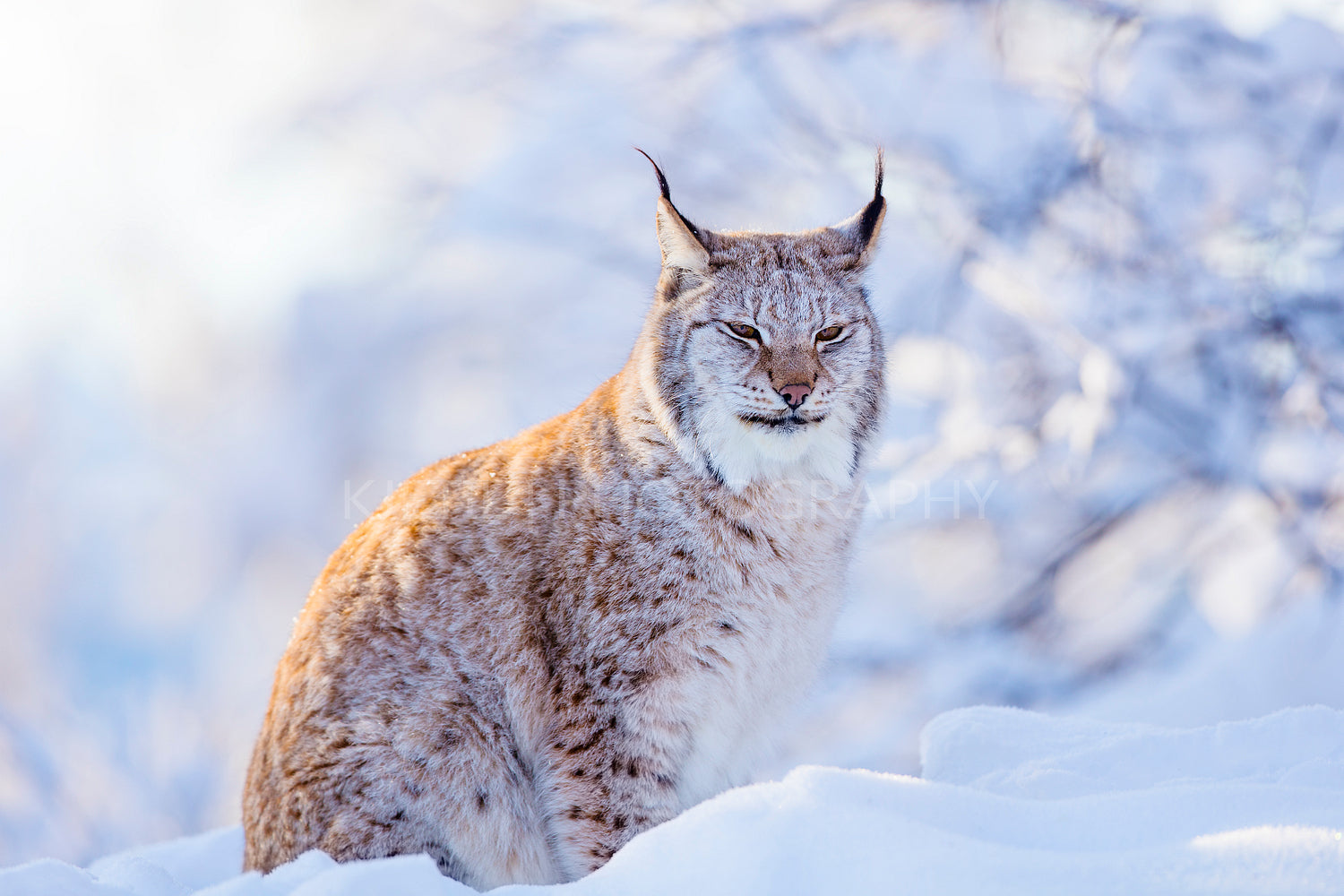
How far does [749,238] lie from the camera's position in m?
3.67

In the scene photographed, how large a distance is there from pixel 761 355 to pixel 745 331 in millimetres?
116

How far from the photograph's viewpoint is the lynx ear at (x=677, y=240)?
3.42 meters

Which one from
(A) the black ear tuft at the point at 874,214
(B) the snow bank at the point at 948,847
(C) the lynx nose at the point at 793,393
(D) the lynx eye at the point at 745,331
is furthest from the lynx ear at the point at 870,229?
(B) the snow bank at the point at 948,847

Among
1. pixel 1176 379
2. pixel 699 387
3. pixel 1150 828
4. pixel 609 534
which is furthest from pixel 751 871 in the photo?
pixel 1176 379

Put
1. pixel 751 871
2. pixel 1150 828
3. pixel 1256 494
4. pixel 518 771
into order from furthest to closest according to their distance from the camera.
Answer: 1. pixel 1256 494
2. pixel 518 771
3. pixel 1150 828
4. pixel 751 871

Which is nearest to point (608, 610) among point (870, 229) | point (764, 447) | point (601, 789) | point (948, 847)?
point (601, 789)

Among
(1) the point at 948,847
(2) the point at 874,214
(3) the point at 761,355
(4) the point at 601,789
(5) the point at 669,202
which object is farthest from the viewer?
(2) the point at 874,214

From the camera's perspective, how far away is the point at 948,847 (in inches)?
82.9

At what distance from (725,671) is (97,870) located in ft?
7.48

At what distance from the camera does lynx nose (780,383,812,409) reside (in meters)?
3.20

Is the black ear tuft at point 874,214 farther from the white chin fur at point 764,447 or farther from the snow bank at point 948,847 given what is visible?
the snow bank at point 948,847

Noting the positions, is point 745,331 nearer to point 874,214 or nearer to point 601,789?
point 874,214

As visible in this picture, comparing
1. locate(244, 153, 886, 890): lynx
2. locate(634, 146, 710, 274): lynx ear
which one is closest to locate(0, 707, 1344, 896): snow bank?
locate(244, 153, 886, 890): lynx

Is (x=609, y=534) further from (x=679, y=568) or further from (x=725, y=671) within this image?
(x=725, y=671)
